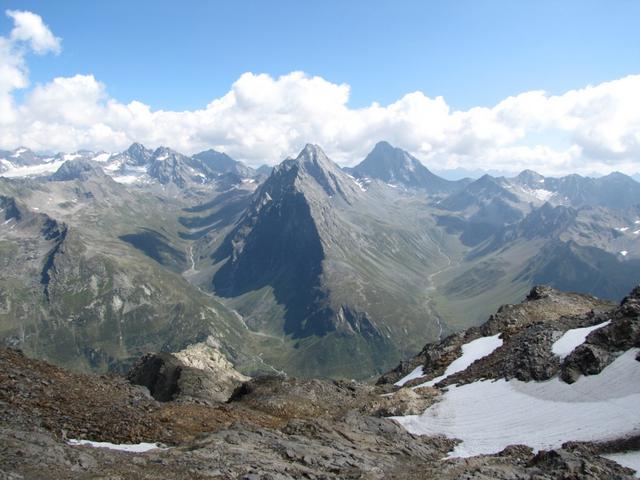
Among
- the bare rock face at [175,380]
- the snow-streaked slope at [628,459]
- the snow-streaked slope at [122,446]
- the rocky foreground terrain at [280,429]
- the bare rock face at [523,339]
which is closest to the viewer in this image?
the rocky foreground terrain at [280,429]

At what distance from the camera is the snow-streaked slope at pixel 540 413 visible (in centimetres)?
3400

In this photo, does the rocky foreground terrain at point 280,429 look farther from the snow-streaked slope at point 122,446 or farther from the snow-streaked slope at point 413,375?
the snow-streaked slope at point 413,375

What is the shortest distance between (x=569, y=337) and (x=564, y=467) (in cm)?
2687

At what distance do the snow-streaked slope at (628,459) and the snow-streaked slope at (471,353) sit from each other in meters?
29.5

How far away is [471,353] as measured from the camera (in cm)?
6588

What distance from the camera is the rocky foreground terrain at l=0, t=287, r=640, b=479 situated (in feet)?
77.5

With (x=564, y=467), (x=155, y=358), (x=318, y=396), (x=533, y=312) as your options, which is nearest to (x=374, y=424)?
(x=318, y=396)

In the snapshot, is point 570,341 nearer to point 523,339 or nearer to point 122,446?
point 523,339

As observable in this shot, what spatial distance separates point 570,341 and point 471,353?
17933 millimetres

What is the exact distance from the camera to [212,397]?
55.5 m

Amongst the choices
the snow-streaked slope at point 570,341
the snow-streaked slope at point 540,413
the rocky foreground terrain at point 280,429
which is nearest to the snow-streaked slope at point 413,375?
the rocky foreground terrain at point 280,429

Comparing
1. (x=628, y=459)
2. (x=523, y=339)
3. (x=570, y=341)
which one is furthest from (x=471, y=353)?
(x=628, y=459)

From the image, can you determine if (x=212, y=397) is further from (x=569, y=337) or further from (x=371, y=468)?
(x=569, y=337)

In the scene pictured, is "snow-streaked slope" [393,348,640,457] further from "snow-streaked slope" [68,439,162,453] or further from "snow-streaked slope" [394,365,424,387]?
"snow-streaked slope" [394,365,424,387]
